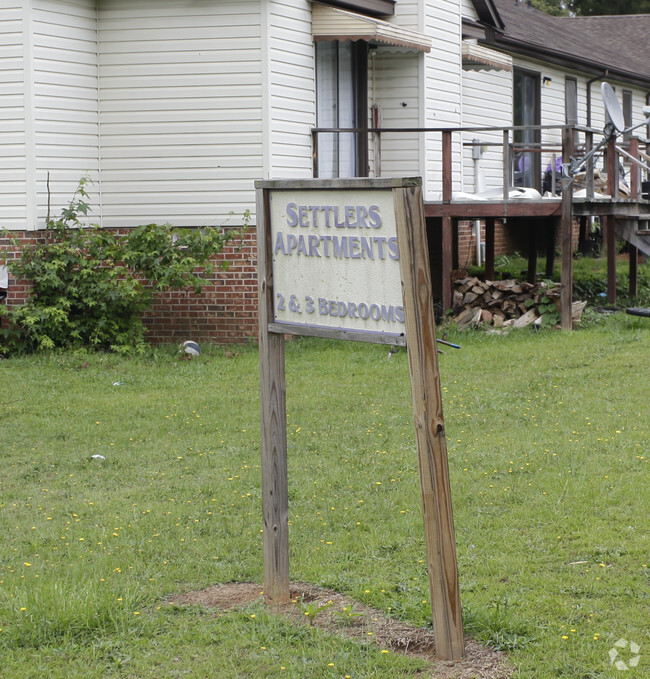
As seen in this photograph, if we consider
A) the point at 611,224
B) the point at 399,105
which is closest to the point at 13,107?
the point at 399,105

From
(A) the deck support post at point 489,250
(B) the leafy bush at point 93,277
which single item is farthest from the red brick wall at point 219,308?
(A) the deck support post at point 489,250

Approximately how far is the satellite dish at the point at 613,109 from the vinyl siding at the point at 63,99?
23.3 ft

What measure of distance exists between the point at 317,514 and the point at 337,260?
229 cm

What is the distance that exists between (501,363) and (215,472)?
5059mm

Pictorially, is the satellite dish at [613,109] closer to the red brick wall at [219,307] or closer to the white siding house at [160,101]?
the white siding house at [160,101]

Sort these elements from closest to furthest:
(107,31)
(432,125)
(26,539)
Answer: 1. (26,539)
2. (107,31)
3. (432,125)

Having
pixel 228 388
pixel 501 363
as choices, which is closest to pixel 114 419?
pixel 228 388

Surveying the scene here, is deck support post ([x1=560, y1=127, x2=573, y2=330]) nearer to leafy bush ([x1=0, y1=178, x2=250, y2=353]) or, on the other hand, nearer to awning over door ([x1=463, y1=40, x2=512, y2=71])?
awning over door ([x1=463, y1=40, x2=512, y2=71])

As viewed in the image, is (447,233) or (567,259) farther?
(447,233)

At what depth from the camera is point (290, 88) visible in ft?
45.4

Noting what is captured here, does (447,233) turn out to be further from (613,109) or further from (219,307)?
(219,307)

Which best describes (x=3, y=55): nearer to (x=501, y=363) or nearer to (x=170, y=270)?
(x=170, y=270)

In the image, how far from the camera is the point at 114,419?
9164 millimetres

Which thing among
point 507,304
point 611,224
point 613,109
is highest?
point 613,109
